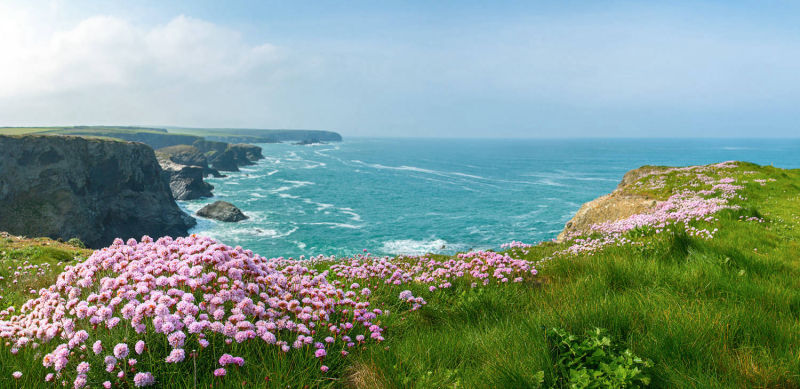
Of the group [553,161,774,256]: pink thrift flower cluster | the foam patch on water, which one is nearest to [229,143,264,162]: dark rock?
the foam patch on water

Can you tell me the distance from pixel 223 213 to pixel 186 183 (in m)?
36.9

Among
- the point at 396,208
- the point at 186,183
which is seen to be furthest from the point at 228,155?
the point at 396,208

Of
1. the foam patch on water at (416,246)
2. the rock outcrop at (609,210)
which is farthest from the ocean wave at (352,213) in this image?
the rock outcrop at (609,210)

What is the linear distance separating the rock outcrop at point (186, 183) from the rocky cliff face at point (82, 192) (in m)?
16.9

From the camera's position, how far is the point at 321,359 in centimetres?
399

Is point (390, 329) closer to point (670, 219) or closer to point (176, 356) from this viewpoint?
point (176, 356)

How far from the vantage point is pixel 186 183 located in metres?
97.4

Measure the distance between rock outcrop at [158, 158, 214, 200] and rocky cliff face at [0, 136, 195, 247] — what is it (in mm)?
16935

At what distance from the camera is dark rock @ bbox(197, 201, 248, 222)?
68250 millimetres

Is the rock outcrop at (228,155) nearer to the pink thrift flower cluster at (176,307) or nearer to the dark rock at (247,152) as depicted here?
the dark rock at (247,152)

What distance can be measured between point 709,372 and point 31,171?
8885 centimetres

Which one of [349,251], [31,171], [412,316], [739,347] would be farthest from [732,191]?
[31,171]

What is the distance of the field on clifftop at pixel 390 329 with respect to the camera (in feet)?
11.3

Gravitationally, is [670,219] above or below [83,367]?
above
